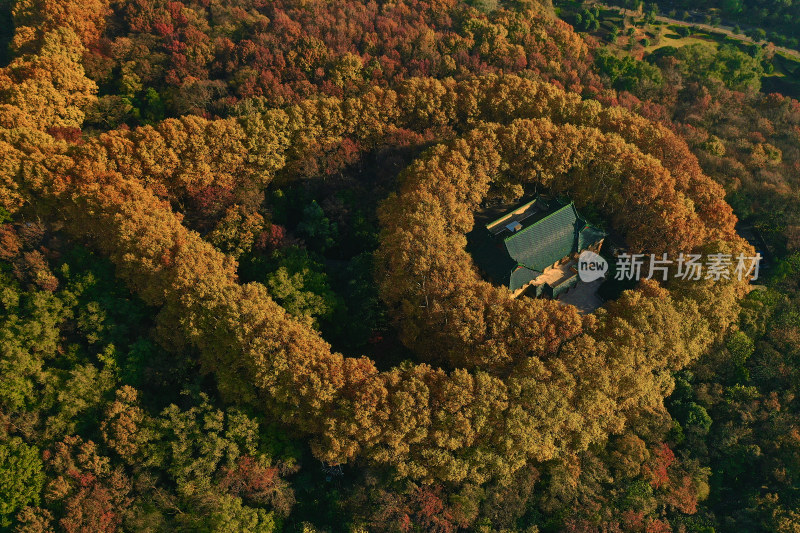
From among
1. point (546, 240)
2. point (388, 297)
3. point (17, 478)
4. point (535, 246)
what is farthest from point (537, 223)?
Result: point (17, 478)

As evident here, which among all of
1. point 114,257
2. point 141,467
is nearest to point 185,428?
point 141,467

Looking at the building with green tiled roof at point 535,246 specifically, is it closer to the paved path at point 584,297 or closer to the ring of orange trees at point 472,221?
the paved path at point 584,297

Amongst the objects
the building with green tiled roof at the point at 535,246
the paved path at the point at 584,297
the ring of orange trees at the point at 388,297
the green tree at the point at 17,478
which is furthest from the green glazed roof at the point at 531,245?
the green tree at the point at 17,478

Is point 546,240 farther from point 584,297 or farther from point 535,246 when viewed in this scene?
point 584,297

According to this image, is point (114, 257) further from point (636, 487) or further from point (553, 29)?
point (553, 29)

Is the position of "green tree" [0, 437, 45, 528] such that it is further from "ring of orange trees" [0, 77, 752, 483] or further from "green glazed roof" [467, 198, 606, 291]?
"green glazed roof" [467, 198, 606, 291]
